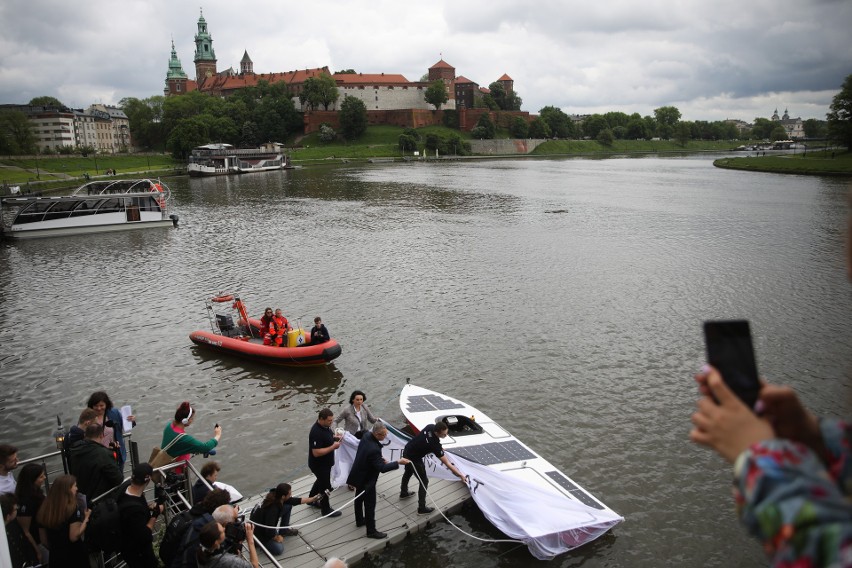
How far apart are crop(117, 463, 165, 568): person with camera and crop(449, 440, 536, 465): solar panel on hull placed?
6390mm

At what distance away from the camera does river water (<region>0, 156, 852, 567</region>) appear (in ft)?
46.0

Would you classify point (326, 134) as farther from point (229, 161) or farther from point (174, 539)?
point (174, 539)

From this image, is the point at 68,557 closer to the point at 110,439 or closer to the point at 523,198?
the point at 110,439

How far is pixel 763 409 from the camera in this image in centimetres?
246

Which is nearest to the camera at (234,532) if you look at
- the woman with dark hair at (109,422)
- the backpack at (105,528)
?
the backpack at (105,528)

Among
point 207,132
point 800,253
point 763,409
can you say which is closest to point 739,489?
point 763,409

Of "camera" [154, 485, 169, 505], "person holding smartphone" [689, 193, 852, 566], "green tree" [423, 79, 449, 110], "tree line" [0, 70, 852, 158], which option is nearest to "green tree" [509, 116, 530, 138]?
"tree line" [0, 70, 852, 158]

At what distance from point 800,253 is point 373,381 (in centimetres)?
3079

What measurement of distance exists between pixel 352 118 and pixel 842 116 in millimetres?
113086

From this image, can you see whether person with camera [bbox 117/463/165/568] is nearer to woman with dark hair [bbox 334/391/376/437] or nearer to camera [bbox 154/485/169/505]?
camera [bbox 154/485/169/505]

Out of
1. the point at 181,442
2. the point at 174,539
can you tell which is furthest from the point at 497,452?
the point at 174,539

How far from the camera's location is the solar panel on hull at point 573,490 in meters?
11.5

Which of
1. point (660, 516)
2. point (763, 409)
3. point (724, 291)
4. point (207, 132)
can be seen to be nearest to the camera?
point (763, 409)

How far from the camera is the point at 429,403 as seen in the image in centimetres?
1573
